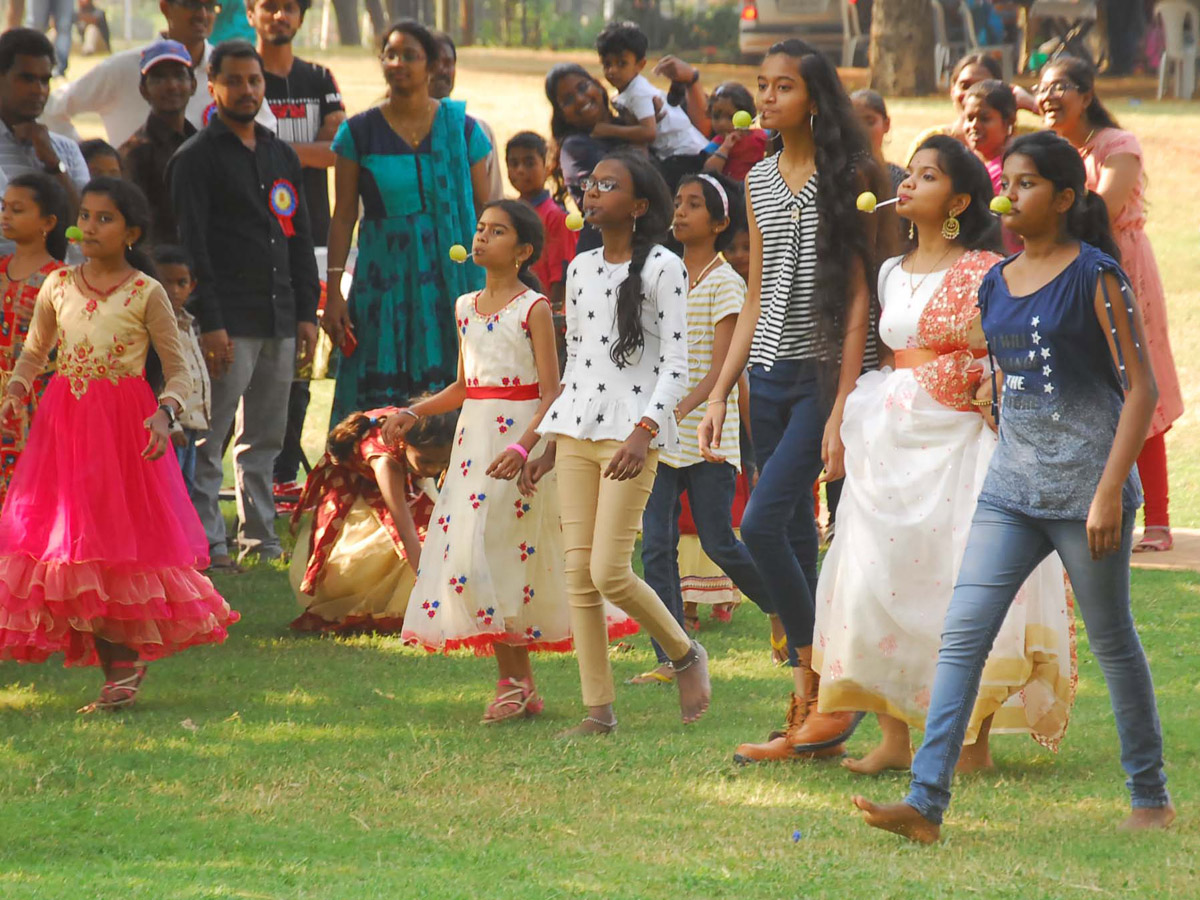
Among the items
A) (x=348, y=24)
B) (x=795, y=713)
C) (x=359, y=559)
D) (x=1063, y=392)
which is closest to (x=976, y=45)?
(x=348, y=24)

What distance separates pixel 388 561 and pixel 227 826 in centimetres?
298

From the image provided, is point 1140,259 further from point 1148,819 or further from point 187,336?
point 1148,819

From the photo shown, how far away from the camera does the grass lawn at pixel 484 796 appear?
4.32 m

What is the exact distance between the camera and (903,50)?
25453 millimetres

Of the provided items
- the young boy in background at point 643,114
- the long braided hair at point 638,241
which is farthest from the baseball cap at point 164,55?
the long braided hair at point 638,241

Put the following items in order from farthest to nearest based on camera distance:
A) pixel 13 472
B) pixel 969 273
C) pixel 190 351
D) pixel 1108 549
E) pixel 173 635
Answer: pixel 190 351, pixel 13 472, pixel 173 635, pixel 969 273, pixel 1108 549

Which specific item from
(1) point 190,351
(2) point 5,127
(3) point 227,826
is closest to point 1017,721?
(3) point 227,826

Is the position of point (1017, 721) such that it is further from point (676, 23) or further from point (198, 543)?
point (676, 23)

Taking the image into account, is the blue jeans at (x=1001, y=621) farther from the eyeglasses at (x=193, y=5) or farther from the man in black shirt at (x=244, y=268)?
the eyeglasses at (x=193, y=5)

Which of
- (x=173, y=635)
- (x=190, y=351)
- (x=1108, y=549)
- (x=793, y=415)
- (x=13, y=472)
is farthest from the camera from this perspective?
(x=190, y=351)

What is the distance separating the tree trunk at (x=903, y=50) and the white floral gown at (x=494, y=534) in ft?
66.8

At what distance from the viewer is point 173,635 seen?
247 inches

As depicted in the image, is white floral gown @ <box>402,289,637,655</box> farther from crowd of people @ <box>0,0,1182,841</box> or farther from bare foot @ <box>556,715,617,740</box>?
bare foot @ <box>556,715,617,740</box>

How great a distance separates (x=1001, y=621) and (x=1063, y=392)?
60 cm
